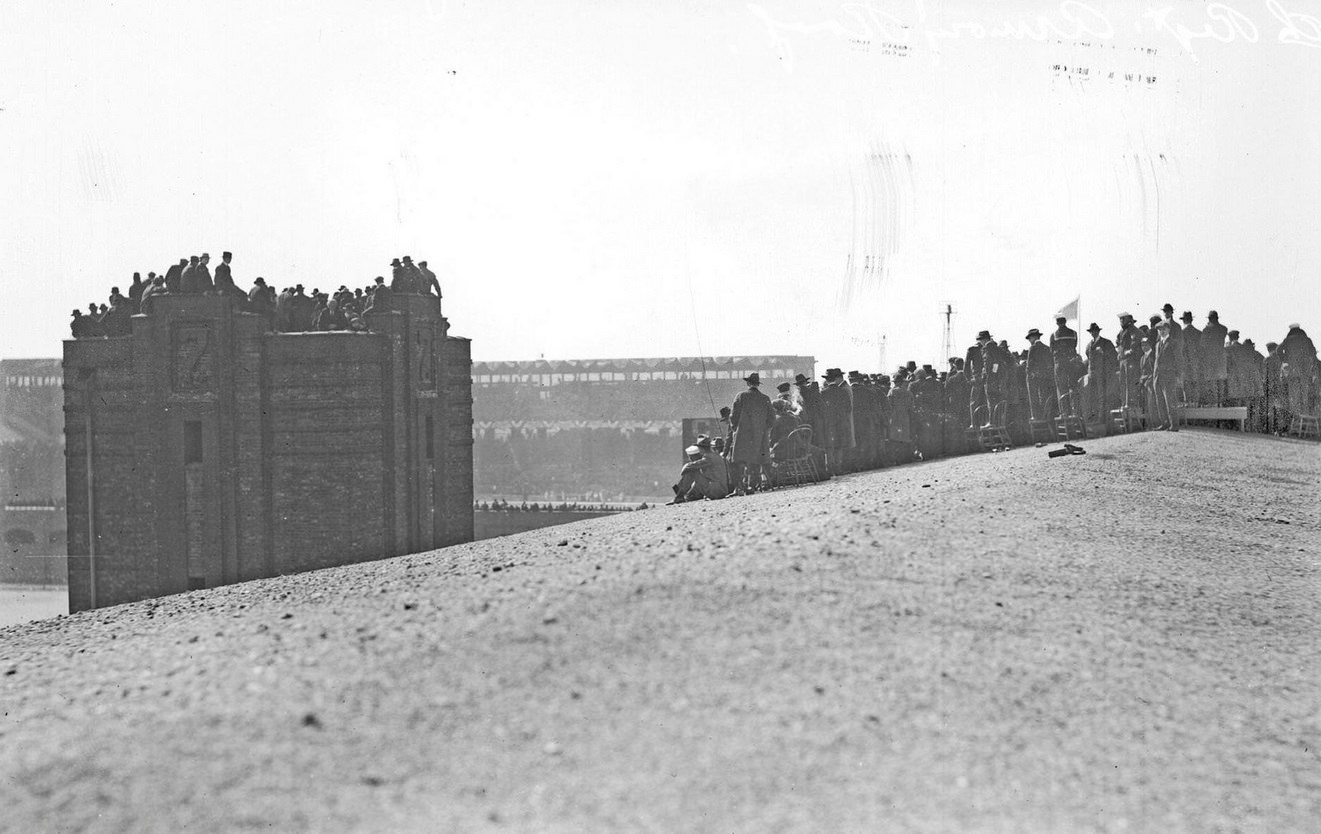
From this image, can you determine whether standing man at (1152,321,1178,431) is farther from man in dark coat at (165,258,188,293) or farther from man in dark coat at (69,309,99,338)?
man in dark coat at (69,309,99,338)

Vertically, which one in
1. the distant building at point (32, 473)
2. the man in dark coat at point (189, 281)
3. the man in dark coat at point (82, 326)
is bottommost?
the distant building at point (32, 473)

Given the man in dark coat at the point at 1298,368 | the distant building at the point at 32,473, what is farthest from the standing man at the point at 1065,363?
the distant building at the point at 32,473

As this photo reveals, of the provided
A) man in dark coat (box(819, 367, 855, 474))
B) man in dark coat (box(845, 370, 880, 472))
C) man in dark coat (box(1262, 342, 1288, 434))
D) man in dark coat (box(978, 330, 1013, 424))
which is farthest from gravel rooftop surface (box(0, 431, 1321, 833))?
man in dark coat (box(1262, 342, 1288, 434))

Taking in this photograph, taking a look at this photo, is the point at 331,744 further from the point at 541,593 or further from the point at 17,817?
the point at 541,593

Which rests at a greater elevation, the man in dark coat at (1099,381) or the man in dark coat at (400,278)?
the man in dark coat at (400,278)

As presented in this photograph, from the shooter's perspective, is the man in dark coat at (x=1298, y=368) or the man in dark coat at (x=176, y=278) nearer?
the man in dark coat at (x=1298, y=368)

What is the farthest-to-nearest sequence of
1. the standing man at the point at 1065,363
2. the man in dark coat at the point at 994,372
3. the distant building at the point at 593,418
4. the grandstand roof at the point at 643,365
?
the grandstand roof at the point at 643,365
the distant building at the point at 593,418
the man in dark coat at the point at 994,372
the standing man at the point at 1065,363

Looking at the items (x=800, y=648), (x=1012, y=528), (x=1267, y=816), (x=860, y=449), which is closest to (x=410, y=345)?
(x=860, y=449)

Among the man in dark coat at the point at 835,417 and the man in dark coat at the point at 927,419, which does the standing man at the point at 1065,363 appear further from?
the man in dark coat at the point at 835,417
